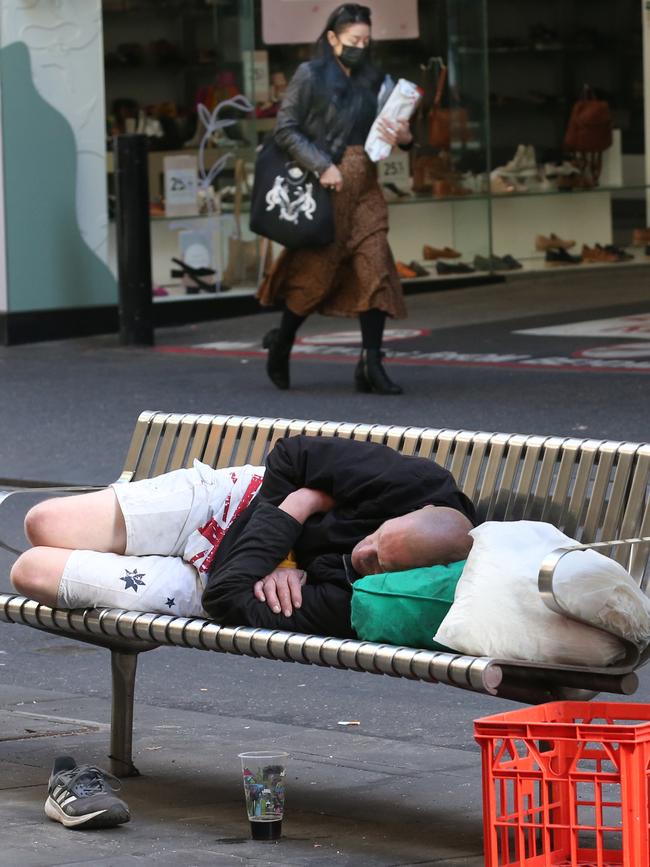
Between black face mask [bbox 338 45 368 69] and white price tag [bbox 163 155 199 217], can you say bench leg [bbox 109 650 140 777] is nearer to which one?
black face mask [bbox 338 45 368 69]

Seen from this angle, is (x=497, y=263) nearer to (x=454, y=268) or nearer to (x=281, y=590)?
(x=454, y=268)

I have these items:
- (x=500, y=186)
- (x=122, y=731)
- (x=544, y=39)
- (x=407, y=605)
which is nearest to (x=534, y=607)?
(x=407, y=605)

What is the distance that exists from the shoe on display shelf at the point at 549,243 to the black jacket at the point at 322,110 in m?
8.31

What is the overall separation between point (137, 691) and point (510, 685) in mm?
2167

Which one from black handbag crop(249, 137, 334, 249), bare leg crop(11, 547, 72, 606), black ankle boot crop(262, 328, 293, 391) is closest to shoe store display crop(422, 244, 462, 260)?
black ankle boot crop(262, 328, 293, 391)

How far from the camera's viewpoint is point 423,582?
438cm

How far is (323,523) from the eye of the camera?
4734mm

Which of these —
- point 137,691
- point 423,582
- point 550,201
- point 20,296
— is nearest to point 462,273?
point 550,201

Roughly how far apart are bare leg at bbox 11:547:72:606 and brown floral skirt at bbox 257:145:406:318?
5.67 meters

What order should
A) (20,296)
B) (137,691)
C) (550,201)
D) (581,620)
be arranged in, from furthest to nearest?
(550,201), (20,296), (137,691), (581,620)

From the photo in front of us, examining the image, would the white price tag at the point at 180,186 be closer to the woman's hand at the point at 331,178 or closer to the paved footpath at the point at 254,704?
the paved footpath at the point at 254,704

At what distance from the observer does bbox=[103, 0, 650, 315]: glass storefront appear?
1580cm

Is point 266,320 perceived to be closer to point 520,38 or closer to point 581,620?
point 520,38

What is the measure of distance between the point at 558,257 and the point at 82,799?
14.6m
